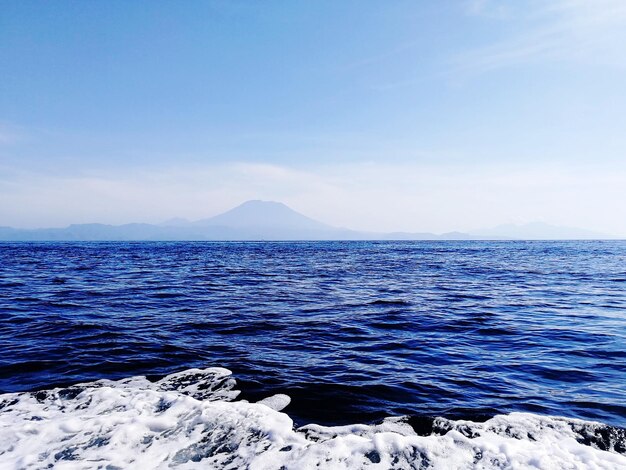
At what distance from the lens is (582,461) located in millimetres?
5605

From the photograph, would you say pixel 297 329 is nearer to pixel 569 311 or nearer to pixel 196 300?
pixel 196 300

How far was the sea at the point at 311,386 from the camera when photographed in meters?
5.89

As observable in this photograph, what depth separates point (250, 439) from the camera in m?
6.23

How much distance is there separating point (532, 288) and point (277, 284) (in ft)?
53.2

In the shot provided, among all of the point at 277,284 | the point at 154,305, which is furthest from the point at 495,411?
the point at 277,284

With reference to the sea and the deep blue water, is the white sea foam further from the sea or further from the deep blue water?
Answer: the deep blue water

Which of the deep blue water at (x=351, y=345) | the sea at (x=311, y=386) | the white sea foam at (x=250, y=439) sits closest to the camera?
the white sea foam at (x=250, y=439)

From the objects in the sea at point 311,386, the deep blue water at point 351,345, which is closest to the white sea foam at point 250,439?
the sea at point 311,386

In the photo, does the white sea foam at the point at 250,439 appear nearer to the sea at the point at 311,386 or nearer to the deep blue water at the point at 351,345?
the sea at the point at 311,386

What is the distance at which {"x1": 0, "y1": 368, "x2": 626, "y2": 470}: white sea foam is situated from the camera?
18.4 ft

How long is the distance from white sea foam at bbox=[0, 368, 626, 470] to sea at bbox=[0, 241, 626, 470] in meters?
0.03

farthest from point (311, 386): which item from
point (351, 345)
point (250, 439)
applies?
point (351, 345)

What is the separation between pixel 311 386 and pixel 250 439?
7.90 feet

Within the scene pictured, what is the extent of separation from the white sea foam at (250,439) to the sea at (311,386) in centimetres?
3
